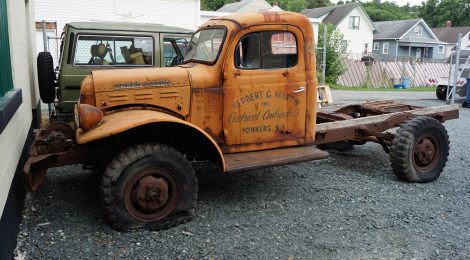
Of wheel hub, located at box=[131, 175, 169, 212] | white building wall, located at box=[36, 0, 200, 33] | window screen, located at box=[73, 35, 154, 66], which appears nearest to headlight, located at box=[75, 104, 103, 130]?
wheel hub, located at box=[131, 175, 169, 212]

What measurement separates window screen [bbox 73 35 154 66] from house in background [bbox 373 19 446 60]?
45183mm

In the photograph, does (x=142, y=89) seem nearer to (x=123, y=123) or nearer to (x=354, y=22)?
(x=123, y=123)

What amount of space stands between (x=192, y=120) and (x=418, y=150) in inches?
127

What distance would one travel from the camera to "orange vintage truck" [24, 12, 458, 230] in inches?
168

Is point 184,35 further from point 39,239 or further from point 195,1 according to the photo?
point 195,1

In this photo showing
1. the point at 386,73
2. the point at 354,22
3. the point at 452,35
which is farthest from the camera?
the point at 452,35

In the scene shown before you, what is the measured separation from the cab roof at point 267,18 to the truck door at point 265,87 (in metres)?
0.06

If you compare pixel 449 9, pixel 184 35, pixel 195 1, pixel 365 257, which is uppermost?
pixel 449 9

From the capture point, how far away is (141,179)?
4320 millimetres

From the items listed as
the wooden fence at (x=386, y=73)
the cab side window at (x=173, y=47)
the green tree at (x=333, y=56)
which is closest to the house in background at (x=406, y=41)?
the wooden fence at (x=386, y=73)

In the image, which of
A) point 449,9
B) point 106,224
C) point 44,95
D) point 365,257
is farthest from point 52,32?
point 449,9

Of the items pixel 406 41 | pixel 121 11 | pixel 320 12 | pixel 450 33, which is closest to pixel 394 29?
pixel 406 41

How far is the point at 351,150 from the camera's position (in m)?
7.95

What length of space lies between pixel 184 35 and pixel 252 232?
491cm
